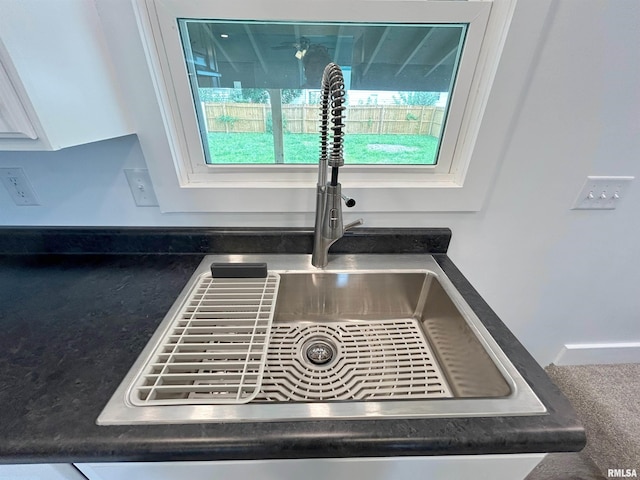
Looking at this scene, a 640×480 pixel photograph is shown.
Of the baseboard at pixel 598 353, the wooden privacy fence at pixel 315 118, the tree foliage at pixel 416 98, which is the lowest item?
the baseboard at pixel 598 353

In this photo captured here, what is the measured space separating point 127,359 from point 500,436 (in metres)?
0.71

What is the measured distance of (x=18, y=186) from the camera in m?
0.82

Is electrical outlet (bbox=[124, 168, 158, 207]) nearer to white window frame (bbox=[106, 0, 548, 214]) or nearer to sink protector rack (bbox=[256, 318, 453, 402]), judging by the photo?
white window frame (bbox=[106, 0, 548, 214])

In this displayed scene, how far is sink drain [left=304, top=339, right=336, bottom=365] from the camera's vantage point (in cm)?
75

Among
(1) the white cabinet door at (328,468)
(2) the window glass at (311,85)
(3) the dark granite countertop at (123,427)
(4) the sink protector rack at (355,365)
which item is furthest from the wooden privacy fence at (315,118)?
(1) the white cabinet door at (328,468)

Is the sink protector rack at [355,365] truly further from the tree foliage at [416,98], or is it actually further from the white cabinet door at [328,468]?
the tree foliage at [416,98]

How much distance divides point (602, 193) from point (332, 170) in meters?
0.91

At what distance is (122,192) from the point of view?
846mm

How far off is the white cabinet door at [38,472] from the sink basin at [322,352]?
0.36ft

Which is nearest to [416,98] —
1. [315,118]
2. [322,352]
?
[315,118]

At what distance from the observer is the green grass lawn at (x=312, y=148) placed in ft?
2.77

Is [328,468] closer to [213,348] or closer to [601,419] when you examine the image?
[213,348]

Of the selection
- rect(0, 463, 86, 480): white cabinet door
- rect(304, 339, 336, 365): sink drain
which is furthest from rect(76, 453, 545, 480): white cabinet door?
rect(304, 339, 336, 365): sink drain

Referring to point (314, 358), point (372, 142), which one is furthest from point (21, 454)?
point (372, 142)
